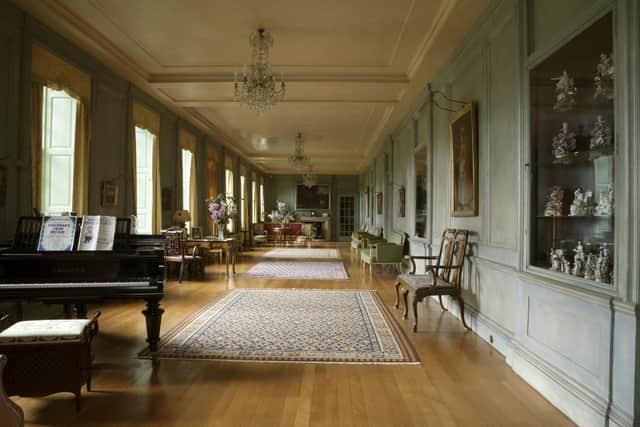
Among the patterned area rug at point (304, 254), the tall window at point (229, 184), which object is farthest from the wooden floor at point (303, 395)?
the tall window at point (229, 184)

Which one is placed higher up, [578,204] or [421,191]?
[421,191]

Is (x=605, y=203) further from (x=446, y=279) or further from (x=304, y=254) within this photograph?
(x=304, y=254)

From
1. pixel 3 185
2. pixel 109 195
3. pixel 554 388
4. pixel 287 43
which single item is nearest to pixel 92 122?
pixel 109 195

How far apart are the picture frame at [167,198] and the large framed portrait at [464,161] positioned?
18.9 feet

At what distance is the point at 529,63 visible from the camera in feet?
10.7

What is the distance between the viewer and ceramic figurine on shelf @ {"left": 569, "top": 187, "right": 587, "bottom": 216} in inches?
107

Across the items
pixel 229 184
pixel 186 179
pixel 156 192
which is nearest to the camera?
pixel 156 192

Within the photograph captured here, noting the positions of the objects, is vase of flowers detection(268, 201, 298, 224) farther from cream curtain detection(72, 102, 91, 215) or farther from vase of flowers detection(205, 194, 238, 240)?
cream curtain detection(72, 102, 91, 215)

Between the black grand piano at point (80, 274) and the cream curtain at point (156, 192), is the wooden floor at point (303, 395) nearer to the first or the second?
the black grand piano at point (80, 274)

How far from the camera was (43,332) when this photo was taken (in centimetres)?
273

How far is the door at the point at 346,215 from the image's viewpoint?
21703 mm

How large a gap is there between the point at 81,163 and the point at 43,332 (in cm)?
355

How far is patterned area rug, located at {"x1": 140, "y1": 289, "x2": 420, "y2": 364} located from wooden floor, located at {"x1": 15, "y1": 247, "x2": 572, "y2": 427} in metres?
0.20

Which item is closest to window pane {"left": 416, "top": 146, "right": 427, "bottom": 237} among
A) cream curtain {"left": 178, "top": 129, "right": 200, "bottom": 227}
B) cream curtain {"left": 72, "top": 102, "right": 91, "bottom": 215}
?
cream curtain {"left": 72, "top": 102, "right": 91, "bottom": 215}
